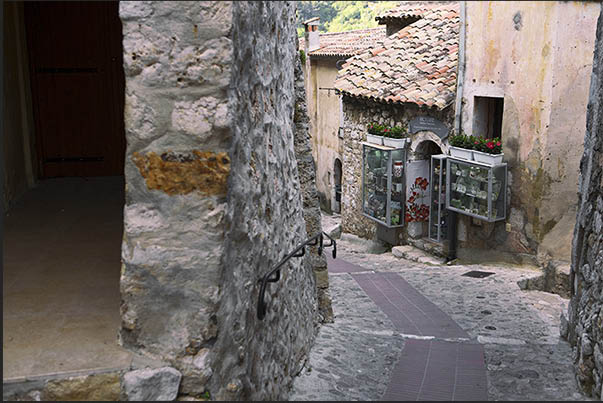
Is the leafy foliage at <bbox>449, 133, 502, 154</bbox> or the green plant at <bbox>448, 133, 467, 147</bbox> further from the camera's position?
the green plant at <bbox>448, 133, 467, 147</bbox>

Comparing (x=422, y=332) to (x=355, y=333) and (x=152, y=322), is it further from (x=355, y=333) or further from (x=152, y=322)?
(x=152, y=322)

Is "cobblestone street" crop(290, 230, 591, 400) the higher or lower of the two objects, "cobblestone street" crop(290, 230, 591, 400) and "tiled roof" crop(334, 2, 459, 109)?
the lower

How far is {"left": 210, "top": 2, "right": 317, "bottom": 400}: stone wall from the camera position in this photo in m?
3.42

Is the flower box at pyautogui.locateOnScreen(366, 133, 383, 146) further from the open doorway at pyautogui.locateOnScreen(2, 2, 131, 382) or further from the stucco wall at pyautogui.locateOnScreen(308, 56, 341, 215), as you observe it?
the open doorway at pyautogui.locateOnScreen(2, 2, 131, 382)

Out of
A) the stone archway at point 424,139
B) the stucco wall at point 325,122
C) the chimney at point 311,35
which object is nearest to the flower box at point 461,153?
the stone archway at point 424,139

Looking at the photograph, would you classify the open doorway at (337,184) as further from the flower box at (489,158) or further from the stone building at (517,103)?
the flower box at (489,158)

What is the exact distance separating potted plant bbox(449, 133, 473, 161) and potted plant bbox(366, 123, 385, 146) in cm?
212

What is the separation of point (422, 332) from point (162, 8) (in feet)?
19.7

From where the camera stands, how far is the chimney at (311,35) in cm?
2195

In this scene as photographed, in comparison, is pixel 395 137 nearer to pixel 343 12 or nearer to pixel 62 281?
pixel 62 281

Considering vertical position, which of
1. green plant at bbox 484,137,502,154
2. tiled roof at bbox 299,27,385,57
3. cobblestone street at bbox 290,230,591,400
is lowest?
cobblestone street at bbox 290,230,591,400

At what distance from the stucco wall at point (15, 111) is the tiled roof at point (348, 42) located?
14020 mm

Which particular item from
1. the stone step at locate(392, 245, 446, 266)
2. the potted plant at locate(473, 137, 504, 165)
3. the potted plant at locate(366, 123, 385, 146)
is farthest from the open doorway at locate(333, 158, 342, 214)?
the potted plant at locate(473, 137, 504, 165)

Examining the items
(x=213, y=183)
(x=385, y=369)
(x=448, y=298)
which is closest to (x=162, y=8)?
(x=213, y=183)
